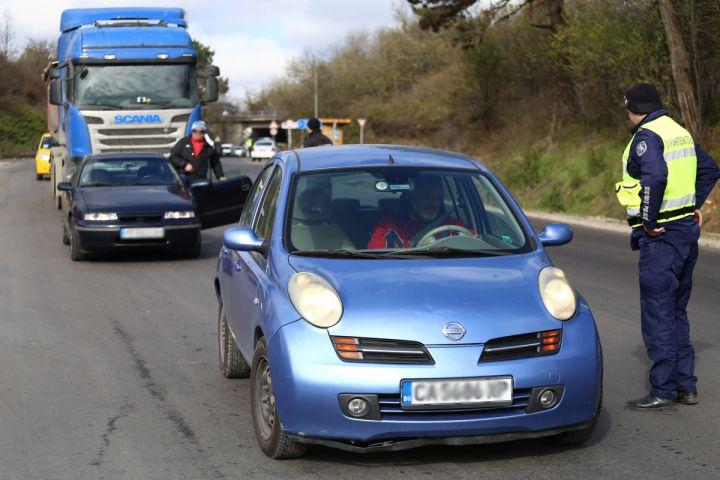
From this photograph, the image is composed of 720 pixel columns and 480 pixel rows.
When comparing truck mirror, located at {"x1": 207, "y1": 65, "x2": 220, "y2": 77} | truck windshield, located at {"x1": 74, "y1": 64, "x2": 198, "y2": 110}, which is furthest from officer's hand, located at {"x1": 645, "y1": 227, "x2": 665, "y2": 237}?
truck mirror, located at {"x1": 207, "y1": 65, "x2": 220, "y2": 77}

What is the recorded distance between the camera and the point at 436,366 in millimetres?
5219

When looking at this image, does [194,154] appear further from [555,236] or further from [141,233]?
[555,236]

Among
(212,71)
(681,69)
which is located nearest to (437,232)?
(212,71)

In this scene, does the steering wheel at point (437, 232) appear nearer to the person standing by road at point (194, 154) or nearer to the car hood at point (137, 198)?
the car hood at point (137, 198)

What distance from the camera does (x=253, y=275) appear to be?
21.2 feet

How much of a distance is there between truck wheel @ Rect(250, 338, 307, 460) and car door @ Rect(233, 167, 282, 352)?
22 cm

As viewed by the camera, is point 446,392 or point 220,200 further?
point 220,200

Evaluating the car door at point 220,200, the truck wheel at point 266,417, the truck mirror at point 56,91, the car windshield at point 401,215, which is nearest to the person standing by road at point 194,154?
the car door at point 220,200

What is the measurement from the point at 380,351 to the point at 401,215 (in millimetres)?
1507

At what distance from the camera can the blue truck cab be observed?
21750 millimetres

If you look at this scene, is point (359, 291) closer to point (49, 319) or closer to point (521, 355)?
point (521, 355)

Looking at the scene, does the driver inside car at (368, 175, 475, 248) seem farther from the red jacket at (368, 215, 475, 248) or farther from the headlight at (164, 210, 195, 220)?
the headlight at (164, 210, 195, 220)

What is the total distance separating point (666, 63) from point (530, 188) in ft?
19.8

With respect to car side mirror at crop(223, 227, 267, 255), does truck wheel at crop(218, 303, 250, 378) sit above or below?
below
